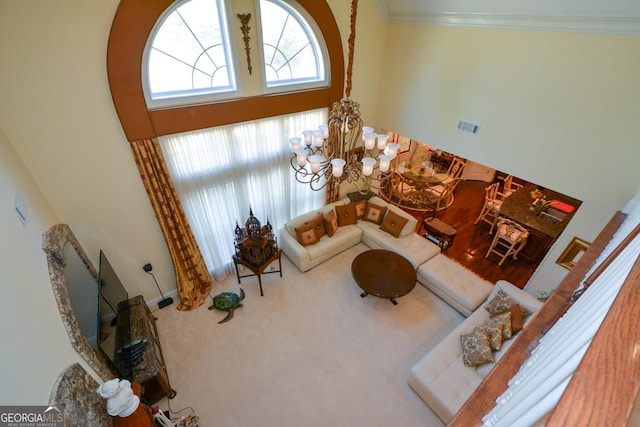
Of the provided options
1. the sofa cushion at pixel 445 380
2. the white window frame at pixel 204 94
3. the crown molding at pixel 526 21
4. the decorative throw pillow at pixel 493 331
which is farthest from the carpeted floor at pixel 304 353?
the crown molding at pixel 526 21

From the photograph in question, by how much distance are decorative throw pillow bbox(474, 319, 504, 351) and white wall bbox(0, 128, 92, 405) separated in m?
4.07

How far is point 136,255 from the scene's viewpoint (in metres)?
3.98

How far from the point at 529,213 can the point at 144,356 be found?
21.7ft

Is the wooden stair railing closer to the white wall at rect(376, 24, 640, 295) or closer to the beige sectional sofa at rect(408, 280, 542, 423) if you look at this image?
the beige sectional sofa at rect(408, 280, 542, 423)

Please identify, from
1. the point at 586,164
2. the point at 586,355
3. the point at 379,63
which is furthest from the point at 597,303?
the point at 379,63

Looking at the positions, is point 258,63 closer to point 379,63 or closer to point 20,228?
point 379,63

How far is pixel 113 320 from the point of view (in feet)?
10.1

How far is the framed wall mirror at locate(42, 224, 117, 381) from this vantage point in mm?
2293

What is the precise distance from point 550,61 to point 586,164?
1.31m

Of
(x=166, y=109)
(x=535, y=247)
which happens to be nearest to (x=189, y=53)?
(x=166, y=109)

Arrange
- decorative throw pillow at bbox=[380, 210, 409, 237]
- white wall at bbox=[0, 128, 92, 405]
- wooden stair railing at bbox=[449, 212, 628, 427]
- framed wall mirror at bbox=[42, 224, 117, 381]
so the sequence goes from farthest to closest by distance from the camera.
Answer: decorative throw pillow at bbox=[380, 210, 409, 237] < framed wall mirror at bbox=[42, 224, 117, 381] < white wall at bbox=[0, 128, 92, 405] < wooden stair railing at bbox=[449, 212, 628, 427]

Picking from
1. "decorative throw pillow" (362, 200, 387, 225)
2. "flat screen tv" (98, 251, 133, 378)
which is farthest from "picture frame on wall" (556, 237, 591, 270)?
"flat screen tv" (98, 251, 133, 378)

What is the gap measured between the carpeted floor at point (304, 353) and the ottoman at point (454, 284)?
17cm

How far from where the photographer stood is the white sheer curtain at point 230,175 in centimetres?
389
